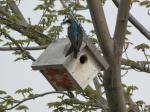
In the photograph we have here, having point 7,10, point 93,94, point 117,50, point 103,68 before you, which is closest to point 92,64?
point 103,68

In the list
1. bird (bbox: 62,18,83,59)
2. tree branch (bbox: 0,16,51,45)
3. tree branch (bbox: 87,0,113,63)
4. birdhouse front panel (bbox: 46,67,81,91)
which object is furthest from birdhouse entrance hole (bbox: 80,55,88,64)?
tree branch (bbox: 0,16,51,45)

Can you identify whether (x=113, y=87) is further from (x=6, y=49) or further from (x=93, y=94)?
(x=6, y=49)

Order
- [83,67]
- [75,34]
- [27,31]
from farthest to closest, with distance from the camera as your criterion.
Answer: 1. [27,31]
2. [83,67]
3. [75,34]

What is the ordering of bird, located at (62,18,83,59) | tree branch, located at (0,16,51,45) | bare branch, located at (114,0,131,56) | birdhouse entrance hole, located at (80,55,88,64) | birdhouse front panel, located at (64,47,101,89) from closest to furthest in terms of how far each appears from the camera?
1. bird, located at (62,18,83,59)
2. bare branch, located at (114,0,131,56)
3. birdhouse front panel, located at (64,47,101,89)
4. birdhouse entrance hole, located at (80,55,88,64)
5. tree branch, located at (0,16,51,45)

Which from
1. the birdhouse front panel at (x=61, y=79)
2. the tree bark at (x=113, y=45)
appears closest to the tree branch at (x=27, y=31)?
the birdhouse front panel at (x=61, y=79)

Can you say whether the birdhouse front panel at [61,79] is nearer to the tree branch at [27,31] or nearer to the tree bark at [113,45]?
the tree bark at [113,45]

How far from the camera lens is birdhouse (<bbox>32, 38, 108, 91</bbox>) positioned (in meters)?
3.12

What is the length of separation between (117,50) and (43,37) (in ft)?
4.30

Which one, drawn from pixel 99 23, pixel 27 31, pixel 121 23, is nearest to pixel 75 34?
pixel 99 23

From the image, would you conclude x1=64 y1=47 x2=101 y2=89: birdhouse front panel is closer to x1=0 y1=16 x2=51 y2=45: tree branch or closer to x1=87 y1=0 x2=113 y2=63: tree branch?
x1=87 y1=0 x2=113 y2=63: tree branch

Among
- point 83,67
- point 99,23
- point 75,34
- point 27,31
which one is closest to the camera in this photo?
point 75,34

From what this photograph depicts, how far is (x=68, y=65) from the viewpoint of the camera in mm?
3105

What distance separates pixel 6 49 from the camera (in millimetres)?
4566

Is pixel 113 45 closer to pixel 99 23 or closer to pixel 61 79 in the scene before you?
pixel 99 23
